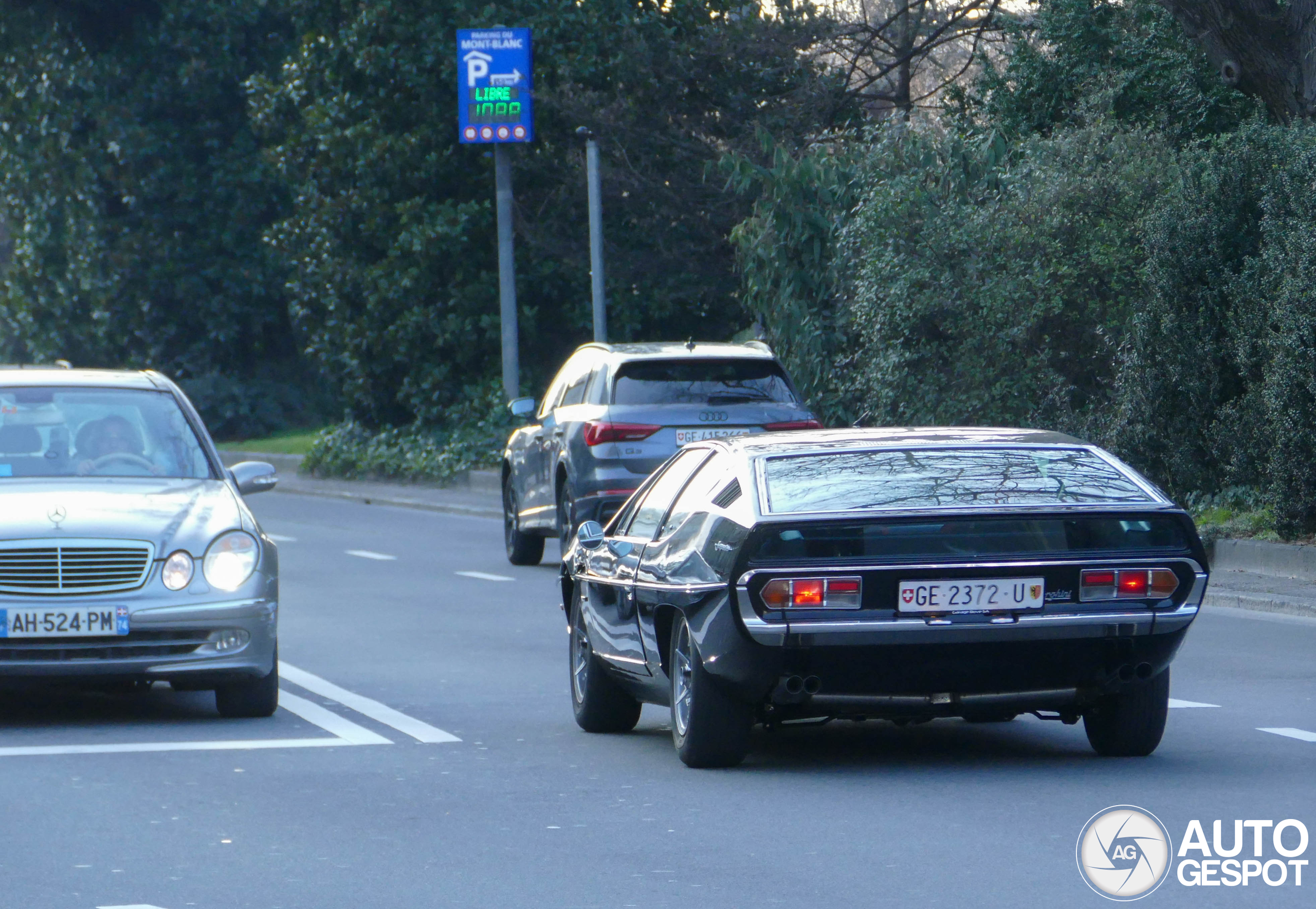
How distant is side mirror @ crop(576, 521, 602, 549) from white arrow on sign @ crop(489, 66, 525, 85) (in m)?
20.4

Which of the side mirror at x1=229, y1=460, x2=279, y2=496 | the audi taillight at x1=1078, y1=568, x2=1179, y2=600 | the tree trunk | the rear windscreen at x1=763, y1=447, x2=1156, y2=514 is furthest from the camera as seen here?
the tree trunk

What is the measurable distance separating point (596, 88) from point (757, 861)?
2668 centimetres

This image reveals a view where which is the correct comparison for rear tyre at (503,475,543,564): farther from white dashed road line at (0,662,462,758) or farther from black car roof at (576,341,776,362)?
white dashed road line at (0,662,462,758)

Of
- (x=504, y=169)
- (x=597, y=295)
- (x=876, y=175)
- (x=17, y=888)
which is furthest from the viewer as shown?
(x=504, y=169)

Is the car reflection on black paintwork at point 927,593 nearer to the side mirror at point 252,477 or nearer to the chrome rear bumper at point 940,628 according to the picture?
the chrome rear bumper at point 940,628

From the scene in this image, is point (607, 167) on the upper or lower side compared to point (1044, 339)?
upper

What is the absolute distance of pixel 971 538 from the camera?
313 inches

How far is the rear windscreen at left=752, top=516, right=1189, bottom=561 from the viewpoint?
309 inches

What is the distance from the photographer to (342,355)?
1373 inches

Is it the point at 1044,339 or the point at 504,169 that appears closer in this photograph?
the point at 1044,339

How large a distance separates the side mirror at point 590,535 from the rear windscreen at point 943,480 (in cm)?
137

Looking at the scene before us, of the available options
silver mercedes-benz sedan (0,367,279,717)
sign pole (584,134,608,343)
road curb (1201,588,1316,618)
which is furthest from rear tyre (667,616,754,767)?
sign pole (584,134,608,343)

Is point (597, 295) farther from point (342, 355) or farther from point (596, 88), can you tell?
point (342, 355)

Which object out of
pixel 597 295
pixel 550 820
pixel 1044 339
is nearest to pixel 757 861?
pixel 550 820
